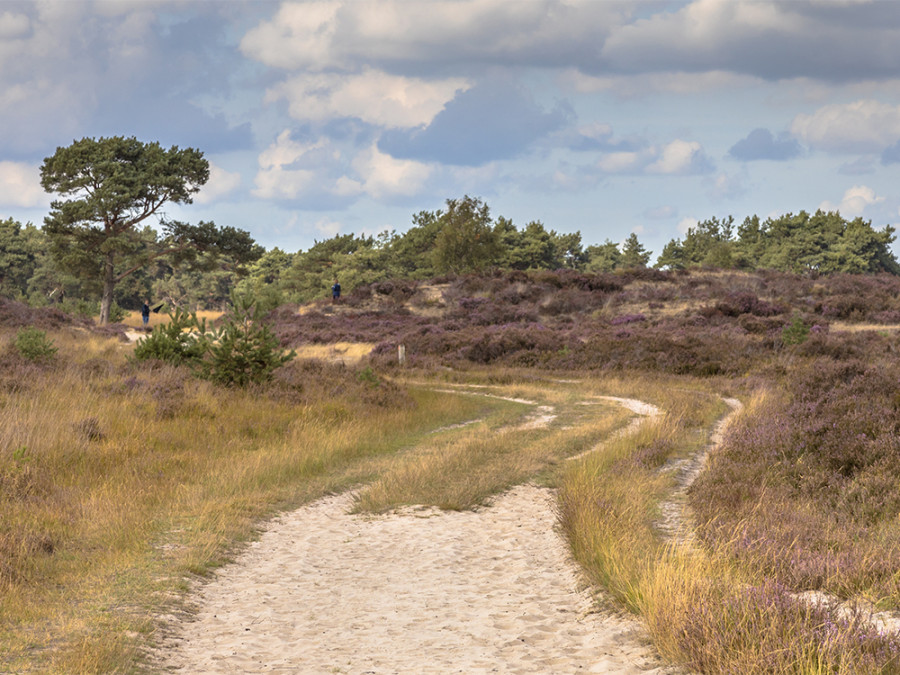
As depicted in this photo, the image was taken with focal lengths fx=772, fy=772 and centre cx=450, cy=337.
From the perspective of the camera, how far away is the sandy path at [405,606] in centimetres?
577

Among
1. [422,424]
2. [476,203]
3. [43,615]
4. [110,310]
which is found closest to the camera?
[43,615]

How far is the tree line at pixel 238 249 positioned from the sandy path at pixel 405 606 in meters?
43.2

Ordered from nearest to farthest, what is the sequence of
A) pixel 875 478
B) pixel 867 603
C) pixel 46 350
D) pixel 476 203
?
pixel 867 603
pixel 875 478
pixel 46 350
pixel 476 203

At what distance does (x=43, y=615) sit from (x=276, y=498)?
4894mm

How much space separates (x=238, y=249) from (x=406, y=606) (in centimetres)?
4812

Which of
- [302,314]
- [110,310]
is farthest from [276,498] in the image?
[110,310]

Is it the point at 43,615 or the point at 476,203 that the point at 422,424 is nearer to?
the point at 43,615

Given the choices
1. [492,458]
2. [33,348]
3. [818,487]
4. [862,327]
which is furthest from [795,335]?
[33,348]

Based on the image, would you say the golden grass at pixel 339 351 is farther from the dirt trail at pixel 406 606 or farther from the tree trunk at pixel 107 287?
the dirt trail at pixel 406 606

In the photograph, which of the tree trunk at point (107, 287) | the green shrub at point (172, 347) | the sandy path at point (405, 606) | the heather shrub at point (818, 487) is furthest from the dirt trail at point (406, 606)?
the tree trunk at point (107, 287)

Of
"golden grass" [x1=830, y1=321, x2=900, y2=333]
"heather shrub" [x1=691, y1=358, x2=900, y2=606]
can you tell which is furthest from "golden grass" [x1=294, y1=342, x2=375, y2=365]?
"heather shrub" [x1=691, y1=358, x2=900, y2=606]

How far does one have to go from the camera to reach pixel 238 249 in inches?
2064

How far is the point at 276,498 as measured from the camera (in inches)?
449

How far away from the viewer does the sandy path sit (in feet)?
18.9
